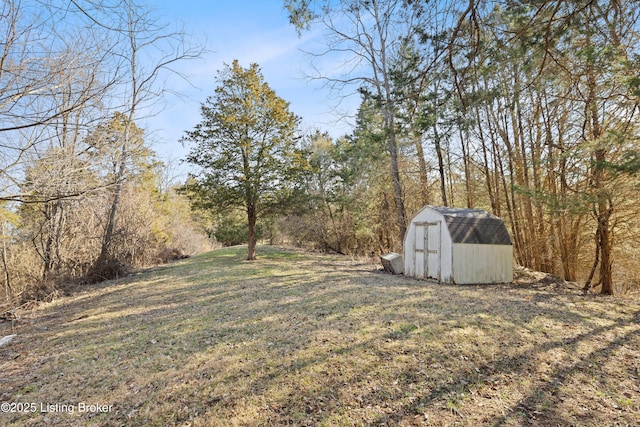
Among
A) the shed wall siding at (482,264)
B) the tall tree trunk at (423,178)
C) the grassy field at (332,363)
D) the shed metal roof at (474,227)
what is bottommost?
the grassy field at (332,363)

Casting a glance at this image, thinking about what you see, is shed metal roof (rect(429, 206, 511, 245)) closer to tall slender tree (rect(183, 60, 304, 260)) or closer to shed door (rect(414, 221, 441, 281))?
shed door (rect(414, 221, 441, 281))

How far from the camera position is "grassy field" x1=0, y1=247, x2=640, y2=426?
2.77m

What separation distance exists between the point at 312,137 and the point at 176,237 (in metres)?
10.4

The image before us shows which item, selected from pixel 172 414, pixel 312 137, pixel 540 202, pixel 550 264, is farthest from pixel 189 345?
pixel 312 137

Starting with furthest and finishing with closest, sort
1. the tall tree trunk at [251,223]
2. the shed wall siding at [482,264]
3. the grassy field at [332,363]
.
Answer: the tall tree trunk at [251,223], the shed wall siding at [482,264], the grassy field at [332,363]

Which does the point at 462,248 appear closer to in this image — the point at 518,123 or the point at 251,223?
the point at 518,123

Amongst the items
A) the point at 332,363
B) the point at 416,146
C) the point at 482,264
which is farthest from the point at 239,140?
the point at 332,363

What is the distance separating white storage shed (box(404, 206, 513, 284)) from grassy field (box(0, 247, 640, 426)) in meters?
1.93

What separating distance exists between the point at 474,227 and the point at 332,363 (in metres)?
6.65

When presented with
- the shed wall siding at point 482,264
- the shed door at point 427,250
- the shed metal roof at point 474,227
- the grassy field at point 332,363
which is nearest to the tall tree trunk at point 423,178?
the shed metal roof at point 474,227

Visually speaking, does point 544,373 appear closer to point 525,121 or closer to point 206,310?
point 206,310

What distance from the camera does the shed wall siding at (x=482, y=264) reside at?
8.10m

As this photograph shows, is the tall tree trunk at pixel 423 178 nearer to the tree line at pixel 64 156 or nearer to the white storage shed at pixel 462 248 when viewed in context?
the white storage shed at pixel 462 248

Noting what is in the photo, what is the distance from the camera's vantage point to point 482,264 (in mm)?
8359
